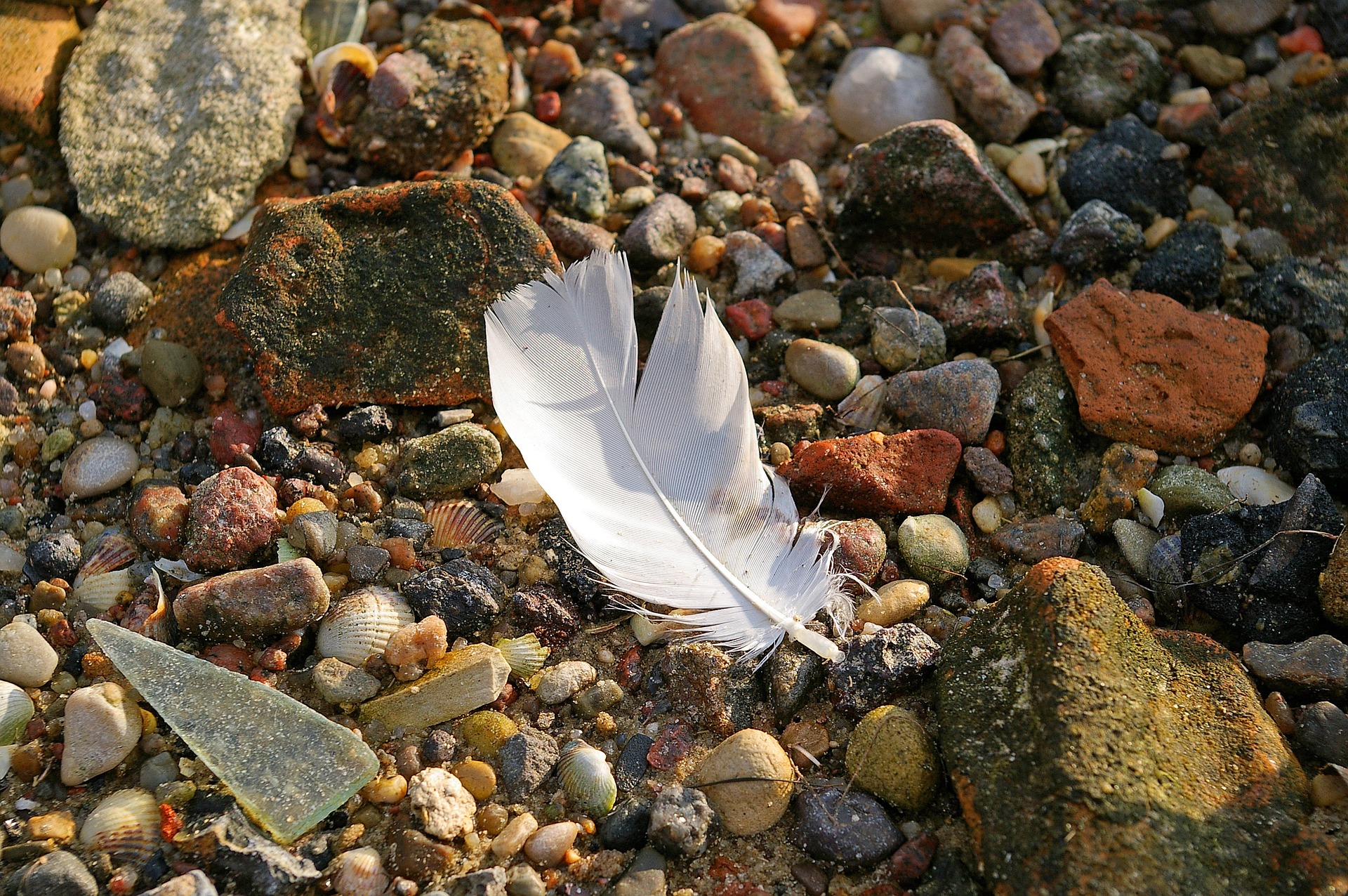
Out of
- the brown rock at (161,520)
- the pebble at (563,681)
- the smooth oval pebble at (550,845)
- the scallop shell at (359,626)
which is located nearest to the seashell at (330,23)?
the brown rock at (161,520)

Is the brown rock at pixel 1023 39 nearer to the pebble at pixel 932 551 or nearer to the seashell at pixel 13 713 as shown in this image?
the pebble at pixel 932 551

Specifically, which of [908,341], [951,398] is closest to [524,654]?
[951,398]

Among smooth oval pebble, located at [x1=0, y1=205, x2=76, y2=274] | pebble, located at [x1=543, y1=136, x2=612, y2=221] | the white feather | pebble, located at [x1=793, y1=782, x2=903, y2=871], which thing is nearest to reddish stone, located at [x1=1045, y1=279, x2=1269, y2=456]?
the white feather

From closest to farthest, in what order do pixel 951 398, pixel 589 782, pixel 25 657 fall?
pixel 589 782
pixel 25 657
pixel 951 398

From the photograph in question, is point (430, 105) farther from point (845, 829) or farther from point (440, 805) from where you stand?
point (845, 829)

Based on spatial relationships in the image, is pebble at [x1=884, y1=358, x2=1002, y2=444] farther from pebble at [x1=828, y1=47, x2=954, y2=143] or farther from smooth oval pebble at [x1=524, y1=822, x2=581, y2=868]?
smooth oval pebble at [x1=524, y1=822, x2=581, y2=868]

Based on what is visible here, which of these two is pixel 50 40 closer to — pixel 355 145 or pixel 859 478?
pixel 355 145

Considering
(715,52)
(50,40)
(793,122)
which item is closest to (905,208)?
(793,122)
